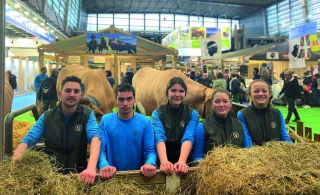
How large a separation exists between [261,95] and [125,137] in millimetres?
1453

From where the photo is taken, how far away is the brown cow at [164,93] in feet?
18.4

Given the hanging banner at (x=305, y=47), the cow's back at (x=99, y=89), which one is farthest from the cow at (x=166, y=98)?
the hanging banner at (x=305, y=47)

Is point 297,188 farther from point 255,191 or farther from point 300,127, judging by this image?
point 300,127

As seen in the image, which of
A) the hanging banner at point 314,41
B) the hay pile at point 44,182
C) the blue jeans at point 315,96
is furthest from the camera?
the hanging banner at point 314,41

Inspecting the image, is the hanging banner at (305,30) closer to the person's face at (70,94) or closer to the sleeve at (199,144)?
the sleeve at (199,144)

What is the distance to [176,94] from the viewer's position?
3.05 metres

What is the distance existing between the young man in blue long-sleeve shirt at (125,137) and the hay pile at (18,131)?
8.01 feet

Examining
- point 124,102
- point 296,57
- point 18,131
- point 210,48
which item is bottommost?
point 18,131

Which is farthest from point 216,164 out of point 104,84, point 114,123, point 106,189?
point 104,84

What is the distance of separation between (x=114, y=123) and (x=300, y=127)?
3.35m

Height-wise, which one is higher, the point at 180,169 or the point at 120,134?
the point at 120,134

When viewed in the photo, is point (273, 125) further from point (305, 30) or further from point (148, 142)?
point (305, 30)

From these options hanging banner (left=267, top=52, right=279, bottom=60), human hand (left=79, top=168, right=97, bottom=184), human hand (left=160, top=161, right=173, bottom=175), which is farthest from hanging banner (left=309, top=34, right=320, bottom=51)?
human hand (left=79, top=168, right=97, bottom=184)

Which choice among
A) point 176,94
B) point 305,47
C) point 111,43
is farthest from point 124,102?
point 305,47
